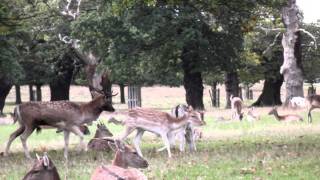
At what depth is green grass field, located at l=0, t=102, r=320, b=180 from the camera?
1034 cm

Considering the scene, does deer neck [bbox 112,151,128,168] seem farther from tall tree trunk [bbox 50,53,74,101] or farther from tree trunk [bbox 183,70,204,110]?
tall tree trunk [bbox 50,53,74,101]

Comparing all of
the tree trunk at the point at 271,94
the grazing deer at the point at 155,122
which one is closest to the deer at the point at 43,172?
the grazing deer at the point at 155,122

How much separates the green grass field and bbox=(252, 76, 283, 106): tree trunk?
2928cm

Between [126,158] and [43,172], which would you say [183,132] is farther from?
[43,172]

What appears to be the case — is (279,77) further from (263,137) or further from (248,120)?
(263,137)

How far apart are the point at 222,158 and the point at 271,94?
3864cm

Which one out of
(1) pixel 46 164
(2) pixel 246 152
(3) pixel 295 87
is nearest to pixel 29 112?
(2) pixel 246 152

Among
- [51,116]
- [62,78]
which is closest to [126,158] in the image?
[51,116]

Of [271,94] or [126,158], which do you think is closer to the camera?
[126,158]

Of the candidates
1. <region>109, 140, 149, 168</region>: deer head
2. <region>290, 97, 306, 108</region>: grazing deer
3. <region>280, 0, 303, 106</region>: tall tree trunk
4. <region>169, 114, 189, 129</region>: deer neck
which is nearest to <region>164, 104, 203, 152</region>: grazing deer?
<region>169, 114, 189, 129</region>: deer neck

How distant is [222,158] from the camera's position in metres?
12.3

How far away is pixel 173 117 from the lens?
13641 mm

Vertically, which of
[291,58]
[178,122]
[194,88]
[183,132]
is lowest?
[183,132]

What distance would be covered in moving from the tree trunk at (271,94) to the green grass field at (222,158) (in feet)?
96.1
